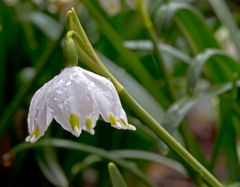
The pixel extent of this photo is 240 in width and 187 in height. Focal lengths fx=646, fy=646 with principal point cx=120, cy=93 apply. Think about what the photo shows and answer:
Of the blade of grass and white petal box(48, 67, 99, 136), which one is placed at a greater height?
white petal box(48, 67, 99, 136)

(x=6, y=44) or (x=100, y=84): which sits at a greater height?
(x=100, y=84)

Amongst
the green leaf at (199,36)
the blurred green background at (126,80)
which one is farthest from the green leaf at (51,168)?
the green leaf at (199,36)

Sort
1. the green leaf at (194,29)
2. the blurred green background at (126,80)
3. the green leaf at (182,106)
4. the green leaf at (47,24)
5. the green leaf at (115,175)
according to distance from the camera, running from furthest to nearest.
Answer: the green leaf at (47,24)
the green leaf at (194,29)
the blurred green background at (126,80)
the green leaf at (182,106)
the green leaf at (115,175)

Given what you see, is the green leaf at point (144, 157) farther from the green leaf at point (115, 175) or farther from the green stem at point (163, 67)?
the green leaf at point (115, 175)

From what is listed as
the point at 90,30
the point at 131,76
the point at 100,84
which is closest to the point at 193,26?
the point at 131,76

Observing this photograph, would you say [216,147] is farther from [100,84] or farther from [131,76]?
[100,84]

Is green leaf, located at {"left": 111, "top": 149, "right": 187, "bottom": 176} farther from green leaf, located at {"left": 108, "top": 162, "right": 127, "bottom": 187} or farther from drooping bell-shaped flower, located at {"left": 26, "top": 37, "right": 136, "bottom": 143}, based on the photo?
drooping bell-shaped flower, located at {"left": 26, "top": 37, "right": 136, "bottom": 143}

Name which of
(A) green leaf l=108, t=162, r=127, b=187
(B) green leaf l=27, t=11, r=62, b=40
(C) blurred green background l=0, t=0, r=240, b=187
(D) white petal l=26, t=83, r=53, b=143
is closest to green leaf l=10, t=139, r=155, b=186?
(C) blurred green background l=0, t=0, r=240, b=187

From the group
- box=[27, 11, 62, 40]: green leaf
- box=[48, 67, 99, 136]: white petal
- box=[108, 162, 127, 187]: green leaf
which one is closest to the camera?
box=[48, 67, 99, 136]: white petal
